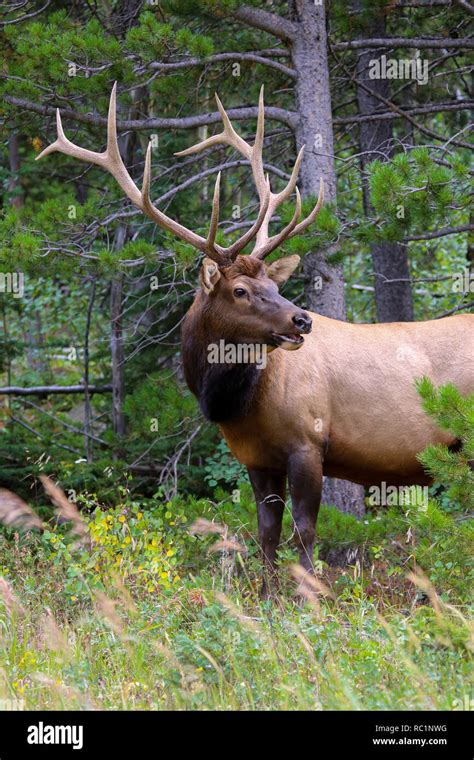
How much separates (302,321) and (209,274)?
666mm

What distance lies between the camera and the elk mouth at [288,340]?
6.26 meters

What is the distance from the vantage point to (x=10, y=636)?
5.46 meters

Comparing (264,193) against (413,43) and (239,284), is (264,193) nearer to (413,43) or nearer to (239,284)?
(239,284)

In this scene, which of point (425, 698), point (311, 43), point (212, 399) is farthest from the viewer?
point (311, 43)

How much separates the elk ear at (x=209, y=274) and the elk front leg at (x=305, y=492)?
117 cm

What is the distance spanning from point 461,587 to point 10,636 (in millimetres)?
2379

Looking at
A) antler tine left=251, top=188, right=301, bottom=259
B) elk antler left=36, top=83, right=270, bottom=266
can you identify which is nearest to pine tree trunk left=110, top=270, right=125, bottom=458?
elk antler left=36, top=83, right=270, bottom=266

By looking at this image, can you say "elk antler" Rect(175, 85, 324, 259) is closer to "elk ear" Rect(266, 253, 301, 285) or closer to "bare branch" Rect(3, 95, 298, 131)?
"elk ear" Rect(266, 253, 301, 285)

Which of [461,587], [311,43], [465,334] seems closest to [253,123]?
[311,43]

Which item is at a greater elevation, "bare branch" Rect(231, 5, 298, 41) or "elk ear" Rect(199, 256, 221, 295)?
"bare branch" Rect(231, 5, 298, 41)

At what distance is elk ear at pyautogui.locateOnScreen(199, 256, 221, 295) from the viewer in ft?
21.0

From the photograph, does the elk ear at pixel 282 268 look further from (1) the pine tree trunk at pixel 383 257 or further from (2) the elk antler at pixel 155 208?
(1) the pine tree trunk at pixel 383 257

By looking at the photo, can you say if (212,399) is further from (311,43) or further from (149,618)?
→ (311,43)

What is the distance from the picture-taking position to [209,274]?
21.1ft
